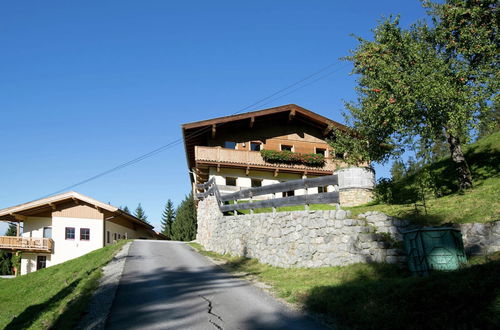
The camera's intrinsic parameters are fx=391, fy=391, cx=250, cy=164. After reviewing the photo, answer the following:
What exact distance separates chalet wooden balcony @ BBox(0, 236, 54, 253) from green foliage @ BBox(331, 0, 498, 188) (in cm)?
2814

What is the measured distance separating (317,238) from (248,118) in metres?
19.1

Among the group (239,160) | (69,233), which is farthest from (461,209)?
(69,233)

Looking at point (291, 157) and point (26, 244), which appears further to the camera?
point (26, 244)

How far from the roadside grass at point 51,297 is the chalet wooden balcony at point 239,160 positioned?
9836mm

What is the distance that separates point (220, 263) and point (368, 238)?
6907 millimetres

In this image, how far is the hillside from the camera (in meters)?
10.9

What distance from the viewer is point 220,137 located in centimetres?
3095

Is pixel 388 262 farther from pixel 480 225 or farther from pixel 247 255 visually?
pixel 247 255

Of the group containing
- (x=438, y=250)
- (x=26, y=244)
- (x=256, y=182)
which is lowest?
(x=438, y=250)

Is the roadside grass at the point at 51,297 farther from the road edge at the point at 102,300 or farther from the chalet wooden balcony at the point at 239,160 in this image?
the chalet wooden balcony at the point at 239,160

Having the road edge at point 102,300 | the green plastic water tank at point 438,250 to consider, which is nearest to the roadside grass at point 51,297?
the road edge at point 102,300

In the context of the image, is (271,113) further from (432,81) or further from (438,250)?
(438,250)

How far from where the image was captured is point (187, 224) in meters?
→ 50.4

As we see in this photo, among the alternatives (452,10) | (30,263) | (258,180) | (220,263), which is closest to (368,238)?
(220,263)
